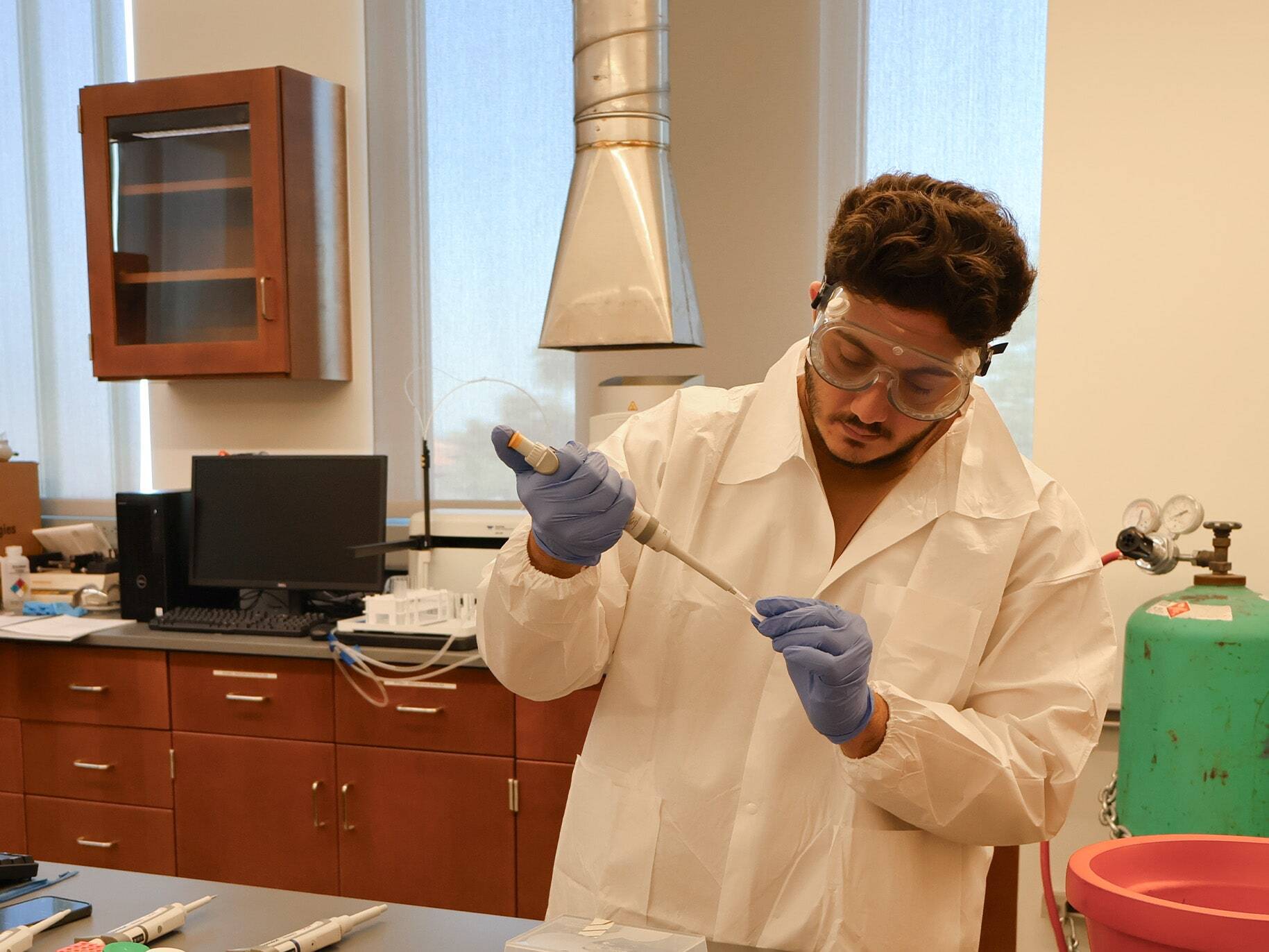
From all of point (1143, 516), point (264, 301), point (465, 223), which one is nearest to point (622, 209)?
point (465, 223)

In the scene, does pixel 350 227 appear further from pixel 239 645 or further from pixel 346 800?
pixel 346 800

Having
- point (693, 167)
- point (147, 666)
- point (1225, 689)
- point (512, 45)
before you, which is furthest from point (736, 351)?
point (147, 666)

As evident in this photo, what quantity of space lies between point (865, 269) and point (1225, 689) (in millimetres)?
1104

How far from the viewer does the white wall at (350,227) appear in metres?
3.22

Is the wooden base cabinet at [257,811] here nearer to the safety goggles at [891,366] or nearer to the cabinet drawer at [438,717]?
the cabinet drawer at [438,717]

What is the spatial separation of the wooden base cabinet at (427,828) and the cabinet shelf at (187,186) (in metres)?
1.58

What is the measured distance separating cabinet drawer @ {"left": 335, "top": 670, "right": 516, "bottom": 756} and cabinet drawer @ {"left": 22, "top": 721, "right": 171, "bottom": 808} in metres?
0.52

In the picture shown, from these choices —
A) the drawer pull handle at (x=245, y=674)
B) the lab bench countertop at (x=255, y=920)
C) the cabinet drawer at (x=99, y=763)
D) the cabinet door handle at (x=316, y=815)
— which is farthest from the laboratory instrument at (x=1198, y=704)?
the cabinet drawer at (x=99, y=763)

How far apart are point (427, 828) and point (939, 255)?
193 centimetres

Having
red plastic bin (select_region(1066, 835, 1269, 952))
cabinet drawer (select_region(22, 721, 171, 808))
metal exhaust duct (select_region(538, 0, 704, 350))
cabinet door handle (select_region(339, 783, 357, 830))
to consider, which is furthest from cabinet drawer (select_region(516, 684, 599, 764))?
red plastic bin (select_region(1066, 835, 1269, 952))

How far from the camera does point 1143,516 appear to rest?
1.92m

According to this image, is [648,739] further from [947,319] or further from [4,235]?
[4,235]

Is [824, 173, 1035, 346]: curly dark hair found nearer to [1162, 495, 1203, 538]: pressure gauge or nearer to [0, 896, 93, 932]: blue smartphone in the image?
[1162, 495, 1203, 538]: pressure gauge

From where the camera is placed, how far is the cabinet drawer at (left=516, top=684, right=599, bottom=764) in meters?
2.41
